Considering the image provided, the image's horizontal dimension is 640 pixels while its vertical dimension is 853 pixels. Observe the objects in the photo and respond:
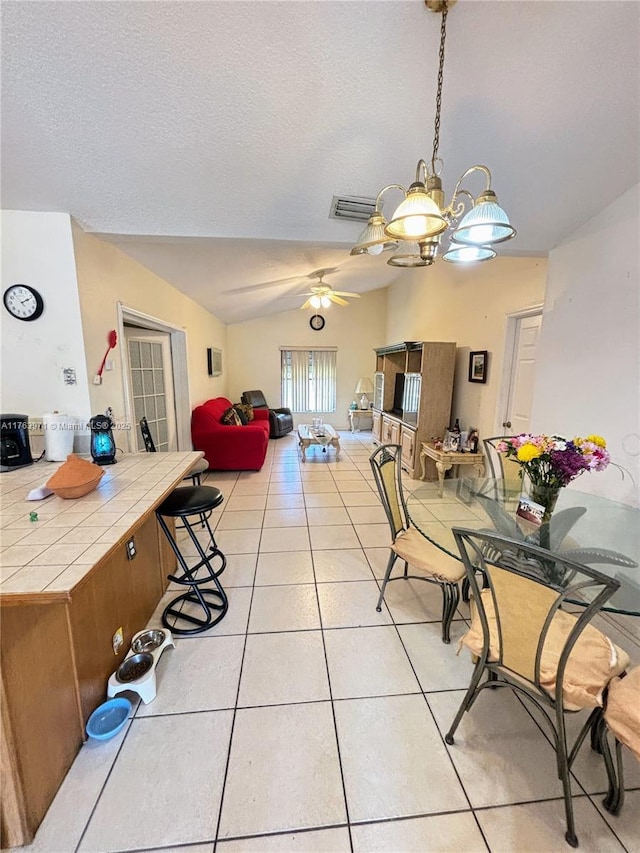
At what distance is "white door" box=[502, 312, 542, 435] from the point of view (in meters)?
3.25

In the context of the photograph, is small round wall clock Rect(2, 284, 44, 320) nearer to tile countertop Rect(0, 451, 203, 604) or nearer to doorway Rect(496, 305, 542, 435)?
tile countertop Rect(0, 451, 203, 604)

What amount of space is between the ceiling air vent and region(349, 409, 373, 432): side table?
5153 mm

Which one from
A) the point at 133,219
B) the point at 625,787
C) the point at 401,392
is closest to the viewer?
the point at 625,787

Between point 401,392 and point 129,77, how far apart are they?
4998 mm

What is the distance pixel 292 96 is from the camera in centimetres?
157

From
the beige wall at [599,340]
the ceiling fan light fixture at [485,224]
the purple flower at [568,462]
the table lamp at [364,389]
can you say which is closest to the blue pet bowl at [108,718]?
the purple flower at [568,462]

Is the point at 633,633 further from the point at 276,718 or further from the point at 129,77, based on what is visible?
the point at 129,77

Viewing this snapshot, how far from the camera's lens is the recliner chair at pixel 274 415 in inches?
256

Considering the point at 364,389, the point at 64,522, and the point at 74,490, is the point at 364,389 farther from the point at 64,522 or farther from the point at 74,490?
the point at 64,522

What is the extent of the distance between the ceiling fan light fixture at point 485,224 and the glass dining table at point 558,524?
4.33ft

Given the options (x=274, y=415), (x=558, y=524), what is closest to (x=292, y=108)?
(x=558, y=524)

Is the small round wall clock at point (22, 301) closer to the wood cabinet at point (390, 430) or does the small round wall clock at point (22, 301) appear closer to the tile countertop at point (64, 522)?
the tile countertop at point (64, 522)

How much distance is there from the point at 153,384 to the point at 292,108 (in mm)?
2987

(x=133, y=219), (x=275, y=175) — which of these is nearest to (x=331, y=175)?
(x=275, y=175)
